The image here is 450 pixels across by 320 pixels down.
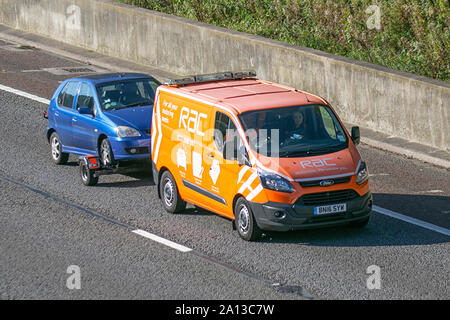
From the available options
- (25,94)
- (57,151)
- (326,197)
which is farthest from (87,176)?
(25,94)

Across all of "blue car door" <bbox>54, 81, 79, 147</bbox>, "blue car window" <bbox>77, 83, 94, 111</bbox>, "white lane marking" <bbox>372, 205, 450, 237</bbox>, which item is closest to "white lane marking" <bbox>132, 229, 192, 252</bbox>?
"white lane marking" <bbox>372, 205, 450, 237</bbox>

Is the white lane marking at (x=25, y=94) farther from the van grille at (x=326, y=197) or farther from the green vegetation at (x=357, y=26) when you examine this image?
the van grille at (x=326, y=197)

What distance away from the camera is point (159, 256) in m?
12.7

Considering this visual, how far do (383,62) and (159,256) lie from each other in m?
10.0

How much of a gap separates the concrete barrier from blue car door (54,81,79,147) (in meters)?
5.42

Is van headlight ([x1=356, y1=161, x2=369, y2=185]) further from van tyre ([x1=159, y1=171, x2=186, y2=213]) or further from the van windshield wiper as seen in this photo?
van tyre ([x1=159, y1=171, x2=186, y2=213])

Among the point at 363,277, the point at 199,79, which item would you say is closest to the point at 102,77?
the point at 199,79

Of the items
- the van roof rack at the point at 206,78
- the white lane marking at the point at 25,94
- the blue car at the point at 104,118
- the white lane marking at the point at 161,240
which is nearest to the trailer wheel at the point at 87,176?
the blue car at the point at 104,118

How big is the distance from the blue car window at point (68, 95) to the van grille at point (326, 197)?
263 inches

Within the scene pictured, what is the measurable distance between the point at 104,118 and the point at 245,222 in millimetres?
4652

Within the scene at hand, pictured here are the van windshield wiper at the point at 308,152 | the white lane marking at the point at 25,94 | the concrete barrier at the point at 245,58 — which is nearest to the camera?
the van windshield wiper at the point at 308,152

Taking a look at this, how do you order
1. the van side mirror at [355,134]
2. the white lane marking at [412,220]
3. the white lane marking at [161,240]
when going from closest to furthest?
the white lane marking at [161,240]
the white lane marking at [412,220]
the van side mirror at [355,134]

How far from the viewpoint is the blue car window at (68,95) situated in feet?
59.0
